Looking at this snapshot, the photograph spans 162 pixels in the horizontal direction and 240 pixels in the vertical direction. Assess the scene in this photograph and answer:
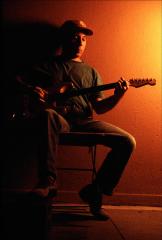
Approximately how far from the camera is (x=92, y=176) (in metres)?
3.13

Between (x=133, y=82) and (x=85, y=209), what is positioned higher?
(x=133, y=82)

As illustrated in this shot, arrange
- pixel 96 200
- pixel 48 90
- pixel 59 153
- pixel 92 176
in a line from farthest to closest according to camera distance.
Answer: pixel 59 153 < pixel 92 176 < pixel 48 90 < pixel 96 200

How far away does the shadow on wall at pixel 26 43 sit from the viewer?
11.1 ft

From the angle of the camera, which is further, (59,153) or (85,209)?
(59,153)

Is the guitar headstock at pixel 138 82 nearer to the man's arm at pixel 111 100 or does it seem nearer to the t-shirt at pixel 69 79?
the man's arm at pixel 111 100

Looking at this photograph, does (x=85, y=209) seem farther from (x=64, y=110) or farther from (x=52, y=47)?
(x=52, y=47)

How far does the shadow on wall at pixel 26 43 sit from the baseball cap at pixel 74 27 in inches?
8.4

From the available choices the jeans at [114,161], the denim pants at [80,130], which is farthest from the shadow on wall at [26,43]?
the jeans at [114,161]

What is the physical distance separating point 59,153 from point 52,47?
101 cm

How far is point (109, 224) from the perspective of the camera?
2531 millimetres

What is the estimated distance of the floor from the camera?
224 centimetres

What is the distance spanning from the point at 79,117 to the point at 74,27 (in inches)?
32.3

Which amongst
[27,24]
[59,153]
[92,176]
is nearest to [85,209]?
[92,176]

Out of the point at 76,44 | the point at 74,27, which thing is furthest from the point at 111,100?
the point at 74,27
